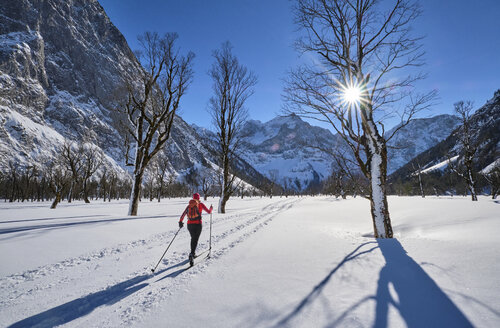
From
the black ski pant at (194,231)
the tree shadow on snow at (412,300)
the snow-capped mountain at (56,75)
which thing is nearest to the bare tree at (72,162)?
the black ski pant at (194,231)

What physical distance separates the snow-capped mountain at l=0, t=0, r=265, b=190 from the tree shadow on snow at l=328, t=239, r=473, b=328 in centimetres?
10003

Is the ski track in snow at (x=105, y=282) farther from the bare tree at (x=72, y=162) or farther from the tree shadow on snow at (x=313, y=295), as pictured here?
the bare tree at (x=72, y=162)

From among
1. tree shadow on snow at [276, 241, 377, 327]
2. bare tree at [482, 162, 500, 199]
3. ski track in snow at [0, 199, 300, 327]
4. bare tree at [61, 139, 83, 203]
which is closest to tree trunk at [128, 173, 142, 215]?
ski track in snow at [0, 199, 300, 327]

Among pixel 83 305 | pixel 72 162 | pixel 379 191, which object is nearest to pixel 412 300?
pixel 379 191

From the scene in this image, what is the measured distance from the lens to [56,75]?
13850 centimetres

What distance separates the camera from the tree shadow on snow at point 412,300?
2279mm

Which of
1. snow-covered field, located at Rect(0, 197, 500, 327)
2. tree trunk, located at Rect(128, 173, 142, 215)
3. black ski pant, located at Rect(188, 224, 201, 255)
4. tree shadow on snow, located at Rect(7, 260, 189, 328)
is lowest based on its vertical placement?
tree shadow on snow, located at Rect(7, 260, 189, 328)

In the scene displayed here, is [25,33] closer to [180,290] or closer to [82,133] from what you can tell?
[82,133]

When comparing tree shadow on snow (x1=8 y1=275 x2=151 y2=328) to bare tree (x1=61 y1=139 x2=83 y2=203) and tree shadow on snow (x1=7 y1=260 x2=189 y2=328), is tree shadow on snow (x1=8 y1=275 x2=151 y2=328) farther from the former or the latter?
bare tree (x1=61 y1=139 x2=83 y2=203)

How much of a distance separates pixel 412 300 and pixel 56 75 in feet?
661

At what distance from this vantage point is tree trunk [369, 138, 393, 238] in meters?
6.39

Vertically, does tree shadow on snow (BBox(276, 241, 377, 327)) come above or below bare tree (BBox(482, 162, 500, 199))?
below

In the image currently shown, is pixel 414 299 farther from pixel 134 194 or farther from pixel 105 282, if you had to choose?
pixel 134 194

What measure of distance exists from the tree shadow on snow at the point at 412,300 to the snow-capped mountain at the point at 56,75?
100 meters
